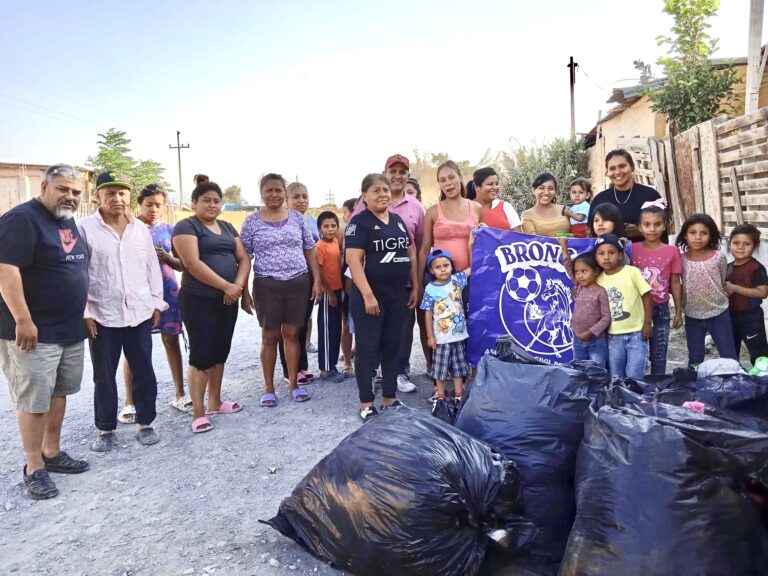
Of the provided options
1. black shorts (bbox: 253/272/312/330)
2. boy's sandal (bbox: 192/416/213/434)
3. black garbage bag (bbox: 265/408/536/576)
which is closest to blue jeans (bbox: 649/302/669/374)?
black garbage bag (bbox: 265/408/536/576)

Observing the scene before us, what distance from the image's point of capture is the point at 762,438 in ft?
5.54

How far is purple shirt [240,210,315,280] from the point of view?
13.4ft

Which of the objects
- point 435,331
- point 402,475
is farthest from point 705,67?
point 402,475

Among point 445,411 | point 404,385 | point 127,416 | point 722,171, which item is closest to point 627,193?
point 445,411

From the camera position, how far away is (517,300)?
409cm

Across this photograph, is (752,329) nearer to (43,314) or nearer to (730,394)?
(730,394)

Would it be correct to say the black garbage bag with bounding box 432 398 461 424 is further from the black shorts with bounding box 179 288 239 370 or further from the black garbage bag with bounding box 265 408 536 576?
the black shorts with bounding box 179 288 239 370

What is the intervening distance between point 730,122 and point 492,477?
516cm

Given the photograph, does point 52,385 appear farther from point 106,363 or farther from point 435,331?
point 435,331

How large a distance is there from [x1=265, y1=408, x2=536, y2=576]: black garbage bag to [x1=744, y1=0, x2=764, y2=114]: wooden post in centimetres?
804

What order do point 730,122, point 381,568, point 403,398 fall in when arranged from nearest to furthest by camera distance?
point 381,568
point 403,398
point 730,122

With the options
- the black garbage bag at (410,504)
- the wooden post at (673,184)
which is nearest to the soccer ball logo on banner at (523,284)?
the black garbage bag at (410,504)

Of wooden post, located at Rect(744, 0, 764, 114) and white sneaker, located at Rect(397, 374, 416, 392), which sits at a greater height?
wooden post, located at Rect(744, 0, 764, 114)

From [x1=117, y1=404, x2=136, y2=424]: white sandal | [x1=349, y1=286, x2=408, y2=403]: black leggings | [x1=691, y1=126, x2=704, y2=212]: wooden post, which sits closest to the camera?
[x1=349, y1=286, x2=408, y2=403]: black leggings
